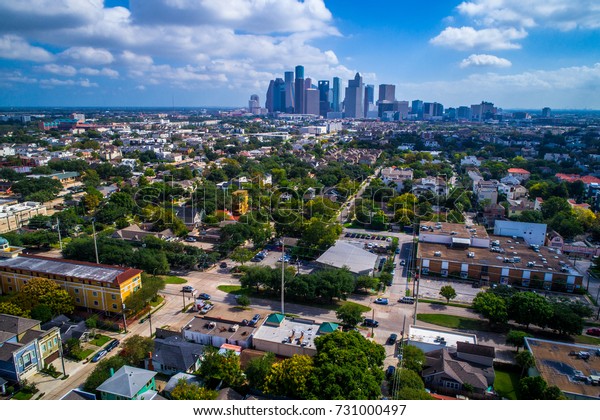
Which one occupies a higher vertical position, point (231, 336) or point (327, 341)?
point (327, 341)

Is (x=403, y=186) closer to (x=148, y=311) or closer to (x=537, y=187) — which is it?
(x=537, y=187)

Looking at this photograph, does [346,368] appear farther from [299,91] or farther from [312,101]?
[299,91]

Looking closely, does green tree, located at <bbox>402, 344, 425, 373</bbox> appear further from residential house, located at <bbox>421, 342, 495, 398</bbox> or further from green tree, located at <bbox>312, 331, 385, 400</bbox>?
green tree, located at <bbox>312, 331, 385, 400</bbox>

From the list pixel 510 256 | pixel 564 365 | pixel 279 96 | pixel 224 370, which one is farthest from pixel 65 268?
pixel 279 96

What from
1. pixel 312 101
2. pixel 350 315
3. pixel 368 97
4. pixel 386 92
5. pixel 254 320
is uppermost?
pixel 386 92

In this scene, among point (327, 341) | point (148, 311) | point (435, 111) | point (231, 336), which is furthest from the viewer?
point (435, 111)

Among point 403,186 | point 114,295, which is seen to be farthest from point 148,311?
point 403,186

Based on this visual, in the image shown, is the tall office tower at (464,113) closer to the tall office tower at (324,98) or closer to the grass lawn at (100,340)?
the tall office tower at (324,98)
